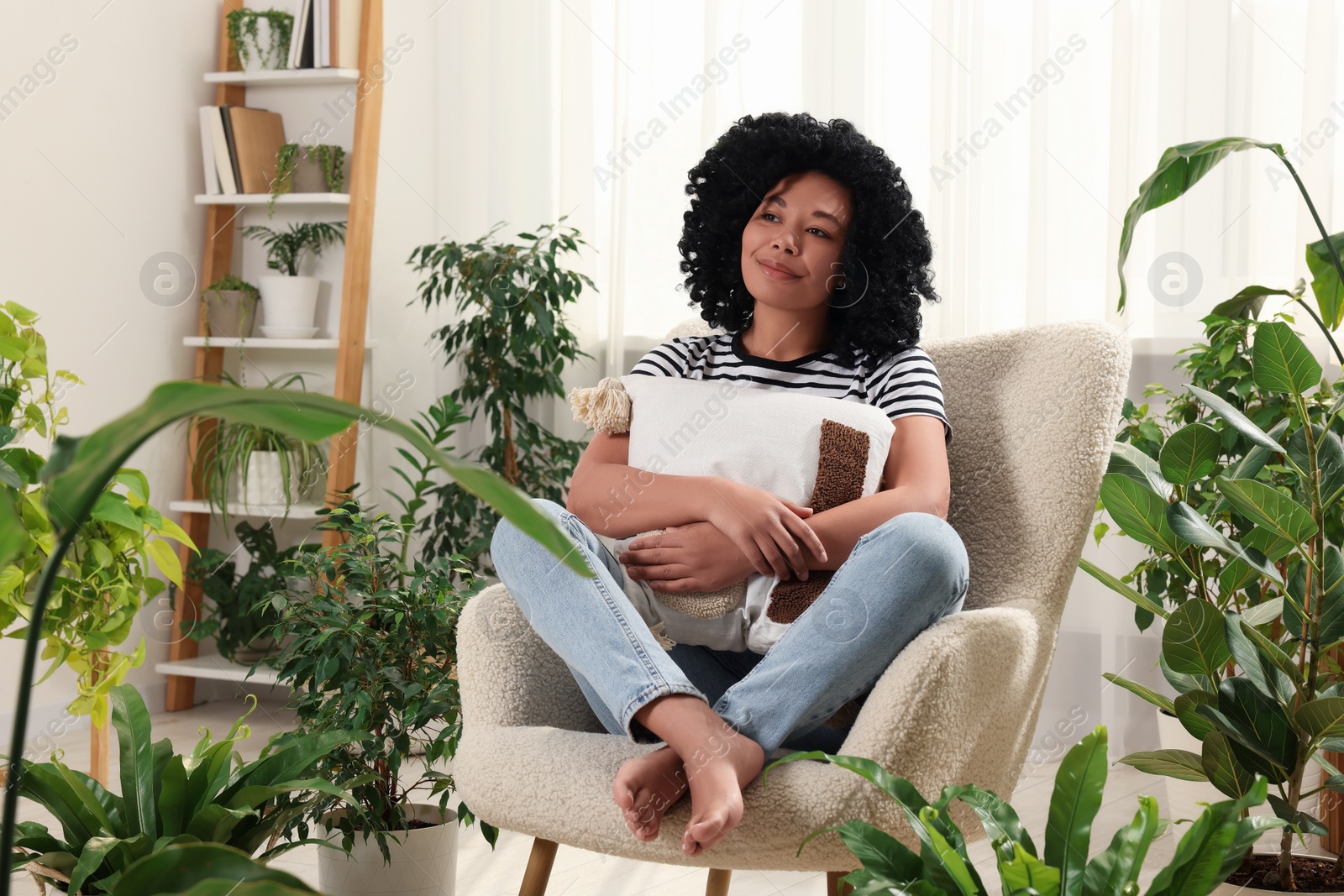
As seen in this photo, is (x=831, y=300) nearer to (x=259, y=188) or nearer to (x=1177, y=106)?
(x=1177, y=106)

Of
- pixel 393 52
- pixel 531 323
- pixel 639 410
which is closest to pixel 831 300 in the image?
pixel 639 410

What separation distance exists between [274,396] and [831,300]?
1.19 meters

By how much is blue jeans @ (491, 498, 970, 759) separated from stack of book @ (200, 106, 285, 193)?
187 centimetres

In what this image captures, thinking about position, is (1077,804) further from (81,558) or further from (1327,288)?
(81,558)

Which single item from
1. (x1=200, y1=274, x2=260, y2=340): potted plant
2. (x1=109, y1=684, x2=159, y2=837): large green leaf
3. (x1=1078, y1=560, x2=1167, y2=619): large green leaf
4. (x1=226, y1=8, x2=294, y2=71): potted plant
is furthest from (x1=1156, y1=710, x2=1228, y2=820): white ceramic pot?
(x1=226, y1=8, x2=294, y2=71): potted plant

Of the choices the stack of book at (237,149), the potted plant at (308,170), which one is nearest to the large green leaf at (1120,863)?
the potted plant at (308,170)

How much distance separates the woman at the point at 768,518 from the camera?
3.33 ft

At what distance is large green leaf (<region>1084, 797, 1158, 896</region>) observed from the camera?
0.85 metres

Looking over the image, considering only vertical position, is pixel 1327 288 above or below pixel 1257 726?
above

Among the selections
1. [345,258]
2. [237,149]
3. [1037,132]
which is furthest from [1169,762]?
[237,149]

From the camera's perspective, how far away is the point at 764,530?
1184 mm

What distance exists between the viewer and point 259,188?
103 inches

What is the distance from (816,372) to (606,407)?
0.94 feet

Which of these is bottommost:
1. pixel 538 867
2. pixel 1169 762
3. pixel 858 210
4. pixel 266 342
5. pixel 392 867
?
pixel 392 867
